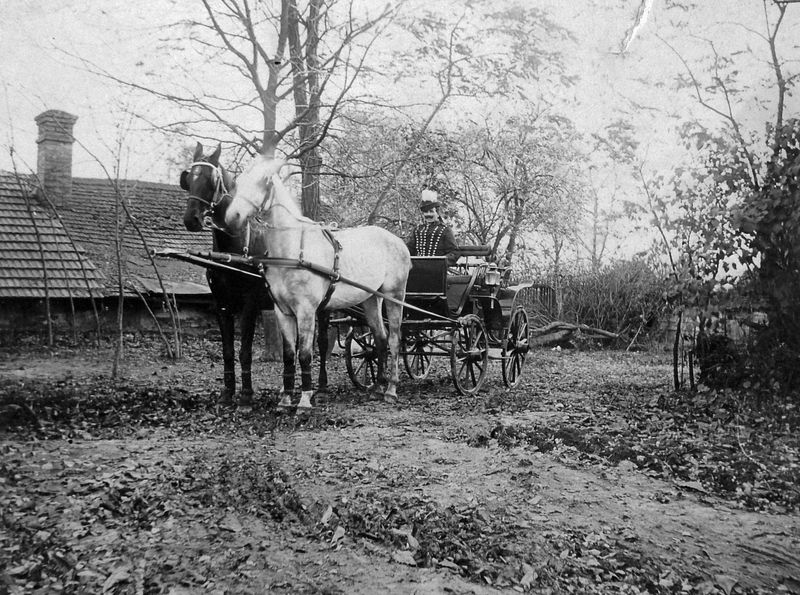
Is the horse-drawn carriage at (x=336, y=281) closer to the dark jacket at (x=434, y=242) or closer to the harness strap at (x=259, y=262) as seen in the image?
the harness strap at (x=259, y=262)

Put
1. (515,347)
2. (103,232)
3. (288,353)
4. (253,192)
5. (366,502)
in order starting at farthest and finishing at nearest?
1. (103,232)
2. (515,347)
3. (288,353)
4. (253,192)
5. (366,502)

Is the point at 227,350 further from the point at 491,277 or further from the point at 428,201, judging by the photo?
the point at 491,277

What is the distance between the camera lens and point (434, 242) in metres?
7.90

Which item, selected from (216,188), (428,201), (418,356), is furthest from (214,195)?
(418,356)

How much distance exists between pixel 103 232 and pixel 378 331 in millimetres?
8135

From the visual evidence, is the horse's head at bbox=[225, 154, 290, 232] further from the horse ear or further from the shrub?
the shrub

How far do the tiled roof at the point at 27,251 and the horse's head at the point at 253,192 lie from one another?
1.87m

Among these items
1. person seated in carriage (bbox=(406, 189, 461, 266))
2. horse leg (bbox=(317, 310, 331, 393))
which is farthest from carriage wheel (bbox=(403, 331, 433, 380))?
horse leg (bbox=(317, 310, 331, 393))

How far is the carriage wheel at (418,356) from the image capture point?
816 cm

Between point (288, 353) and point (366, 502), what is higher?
point (288, 353)

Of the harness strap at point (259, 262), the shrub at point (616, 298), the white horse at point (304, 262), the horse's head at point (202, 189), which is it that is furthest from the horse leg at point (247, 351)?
the shrub at point (616, 298)

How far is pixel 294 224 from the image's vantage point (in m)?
6.18

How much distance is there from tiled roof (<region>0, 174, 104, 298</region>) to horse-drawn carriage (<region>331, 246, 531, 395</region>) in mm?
2984

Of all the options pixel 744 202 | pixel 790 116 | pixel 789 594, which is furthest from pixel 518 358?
pixel 789 594
